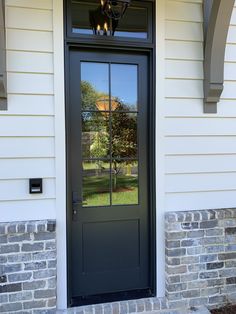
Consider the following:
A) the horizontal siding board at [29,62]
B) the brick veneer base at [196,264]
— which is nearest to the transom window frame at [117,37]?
the horizontal siding board at [29,62]

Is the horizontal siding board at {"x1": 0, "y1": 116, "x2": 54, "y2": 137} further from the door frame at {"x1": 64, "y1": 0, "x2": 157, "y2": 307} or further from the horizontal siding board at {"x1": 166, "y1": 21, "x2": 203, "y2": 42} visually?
the horizontal siding board at {"x1": 166, "y1": 21, "x2": 203, "y2": 42}

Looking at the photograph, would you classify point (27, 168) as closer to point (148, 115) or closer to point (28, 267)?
point (28, 267)

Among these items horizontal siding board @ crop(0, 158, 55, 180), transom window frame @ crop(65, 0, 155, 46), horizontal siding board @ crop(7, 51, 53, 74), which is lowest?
horizontal siding board @ crop(0, 158, 55, 180)

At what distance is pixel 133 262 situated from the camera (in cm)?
279

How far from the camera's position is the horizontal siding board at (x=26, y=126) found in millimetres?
2422

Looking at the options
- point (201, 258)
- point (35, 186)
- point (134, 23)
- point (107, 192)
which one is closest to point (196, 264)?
point (201, 258)

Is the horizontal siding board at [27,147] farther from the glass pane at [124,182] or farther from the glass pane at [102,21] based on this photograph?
the glass pane at [102,21]

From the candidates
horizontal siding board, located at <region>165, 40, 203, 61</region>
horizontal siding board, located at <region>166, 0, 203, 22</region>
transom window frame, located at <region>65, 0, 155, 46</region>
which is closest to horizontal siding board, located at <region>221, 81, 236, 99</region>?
horizontal siding board, located at <region>165, 40, 203, 61</region>

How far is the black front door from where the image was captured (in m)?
2.65

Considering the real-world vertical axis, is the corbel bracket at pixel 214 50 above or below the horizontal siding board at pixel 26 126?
above

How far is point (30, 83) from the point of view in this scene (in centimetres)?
246

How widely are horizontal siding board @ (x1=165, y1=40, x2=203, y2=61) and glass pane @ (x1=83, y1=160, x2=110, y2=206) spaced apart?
42.1 inches

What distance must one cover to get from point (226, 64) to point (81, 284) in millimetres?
2255

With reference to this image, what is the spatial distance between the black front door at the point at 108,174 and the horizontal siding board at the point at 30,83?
0.20m
